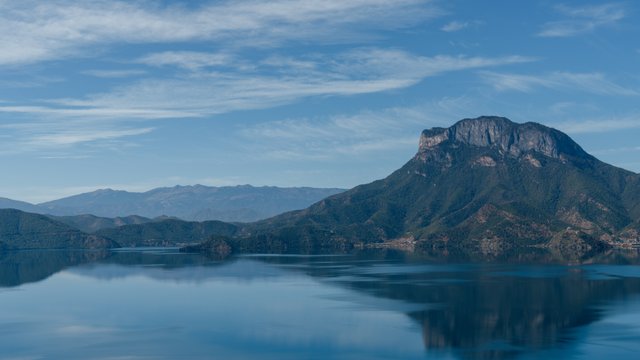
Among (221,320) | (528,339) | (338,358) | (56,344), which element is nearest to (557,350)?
(528,339)

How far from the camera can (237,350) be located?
441ft

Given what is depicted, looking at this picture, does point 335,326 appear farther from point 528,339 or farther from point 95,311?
point 95,311

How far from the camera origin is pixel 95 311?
18912 cm

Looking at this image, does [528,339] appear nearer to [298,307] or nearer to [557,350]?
[557,350]

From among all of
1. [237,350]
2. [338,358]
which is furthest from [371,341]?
[237,350]

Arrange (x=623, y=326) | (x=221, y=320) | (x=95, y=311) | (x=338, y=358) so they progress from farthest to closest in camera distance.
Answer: (x=95, y=311)
(x=221, y=320)
(x=623, y=326)
(x=338, y=358)

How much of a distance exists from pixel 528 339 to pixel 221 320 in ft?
235

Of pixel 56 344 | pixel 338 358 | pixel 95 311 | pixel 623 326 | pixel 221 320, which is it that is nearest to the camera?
pixel 338 358

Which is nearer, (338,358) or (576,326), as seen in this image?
(338,358)

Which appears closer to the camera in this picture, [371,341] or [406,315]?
[371,341]

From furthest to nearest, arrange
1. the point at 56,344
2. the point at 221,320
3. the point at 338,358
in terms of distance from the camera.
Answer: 1. the point at 221,320
2. the point at 56,344
3. the point at 338,358

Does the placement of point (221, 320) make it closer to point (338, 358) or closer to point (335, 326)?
point (335, 326)

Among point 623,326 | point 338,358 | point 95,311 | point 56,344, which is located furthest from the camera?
point 95,311

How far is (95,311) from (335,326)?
69277mm
